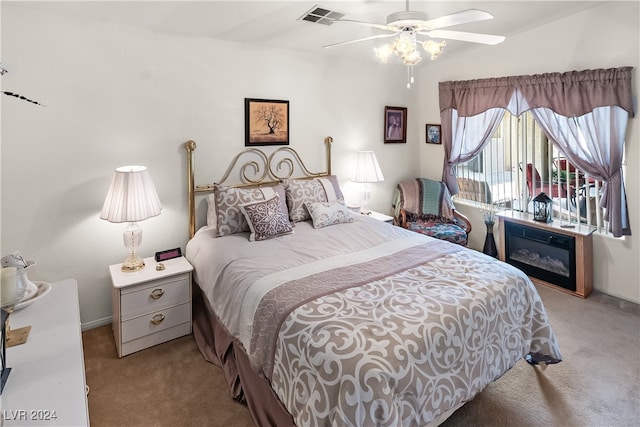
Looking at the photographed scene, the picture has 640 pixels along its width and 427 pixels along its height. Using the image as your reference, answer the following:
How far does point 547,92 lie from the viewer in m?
3.46

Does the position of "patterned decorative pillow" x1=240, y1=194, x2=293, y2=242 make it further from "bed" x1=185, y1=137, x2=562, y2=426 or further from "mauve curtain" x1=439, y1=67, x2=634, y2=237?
"mauve curtain" x1=439, y1=67, x2=634, y2=237

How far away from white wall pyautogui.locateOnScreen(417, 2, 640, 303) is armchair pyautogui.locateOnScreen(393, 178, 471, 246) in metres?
1.33

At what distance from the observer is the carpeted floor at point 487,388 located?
2.01 metres

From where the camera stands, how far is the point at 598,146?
126 inches

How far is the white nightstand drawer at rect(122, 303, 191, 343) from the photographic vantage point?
2580mm

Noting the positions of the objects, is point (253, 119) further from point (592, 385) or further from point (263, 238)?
point (592, 385)

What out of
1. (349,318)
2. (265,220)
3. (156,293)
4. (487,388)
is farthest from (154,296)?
(487,388)

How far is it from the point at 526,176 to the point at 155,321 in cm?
382

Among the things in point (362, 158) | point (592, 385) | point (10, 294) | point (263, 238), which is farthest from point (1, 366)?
point (362, 158)

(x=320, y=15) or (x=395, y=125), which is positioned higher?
(x=320, y=15)

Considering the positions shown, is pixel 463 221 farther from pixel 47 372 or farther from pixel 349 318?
pixel 47 372

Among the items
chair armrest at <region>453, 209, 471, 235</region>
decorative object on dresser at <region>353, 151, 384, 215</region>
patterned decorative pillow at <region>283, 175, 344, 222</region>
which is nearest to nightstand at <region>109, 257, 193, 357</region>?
patterned decorative pillow at <region>283, 175, 344, 222</region>

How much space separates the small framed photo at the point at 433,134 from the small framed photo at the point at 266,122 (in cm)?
204

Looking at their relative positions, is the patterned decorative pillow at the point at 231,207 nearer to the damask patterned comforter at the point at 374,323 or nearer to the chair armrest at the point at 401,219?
the damask patterned comforter at the point at 374,323
